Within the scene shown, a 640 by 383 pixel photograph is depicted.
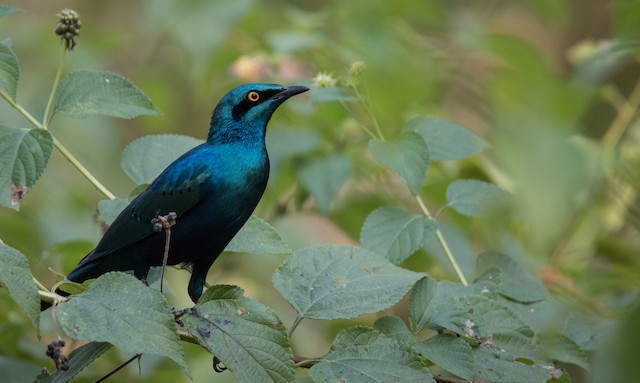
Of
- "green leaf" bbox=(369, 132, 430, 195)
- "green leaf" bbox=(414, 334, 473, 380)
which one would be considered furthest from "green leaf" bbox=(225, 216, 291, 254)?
"green leaf" bbox=(414, 334, 473, 380)

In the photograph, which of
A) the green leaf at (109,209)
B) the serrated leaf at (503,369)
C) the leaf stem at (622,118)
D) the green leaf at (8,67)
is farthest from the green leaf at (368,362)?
the leaf stem at (622,118)

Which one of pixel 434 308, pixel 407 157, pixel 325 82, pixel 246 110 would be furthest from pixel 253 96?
pixel 434 308

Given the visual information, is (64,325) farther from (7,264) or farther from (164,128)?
(164,128)

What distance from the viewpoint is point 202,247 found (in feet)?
6.82

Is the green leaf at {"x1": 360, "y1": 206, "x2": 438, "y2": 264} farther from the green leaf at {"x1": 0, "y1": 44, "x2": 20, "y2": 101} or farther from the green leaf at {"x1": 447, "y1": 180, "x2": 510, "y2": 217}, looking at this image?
the green leaf at {"x1": 0, "y1": 44, "x2": 20, "y2": 101}

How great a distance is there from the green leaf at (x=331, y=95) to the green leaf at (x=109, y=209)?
55 centimetres

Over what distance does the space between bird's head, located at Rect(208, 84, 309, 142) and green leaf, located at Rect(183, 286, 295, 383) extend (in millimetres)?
668

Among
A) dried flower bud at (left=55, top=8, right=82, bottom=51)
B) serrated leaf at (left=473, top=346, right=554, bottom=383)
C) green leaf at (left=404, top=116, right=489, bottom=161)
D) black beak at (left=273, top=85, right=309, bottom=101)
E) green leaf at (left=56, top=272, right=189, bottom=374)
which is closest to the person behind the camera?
green leaf at (left=56, top=272, right=189, bottom=374)

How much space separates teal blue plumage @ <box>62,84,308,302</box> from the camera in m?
2.04

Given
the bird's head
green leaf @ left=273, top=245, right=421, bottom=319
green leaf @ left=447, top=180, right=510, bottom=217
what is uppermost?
the bird's head

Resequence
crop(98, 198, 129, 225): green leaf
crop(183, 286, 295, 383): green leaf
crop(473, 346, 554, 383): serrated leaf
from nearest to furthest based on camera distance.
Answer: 1. crop(183, 286, 295, 383): green leaf
2. crop(473, 346, 554, 383): serrated leaf
3. crop(98, 198, 129, 225): green leaf

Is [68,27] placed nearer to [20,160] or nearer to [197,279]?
[20,160]

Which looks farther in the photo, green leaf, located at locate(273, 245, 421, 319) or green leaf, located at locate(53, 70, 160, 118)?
green leaf, located at locate(53, 70, 160, 118)

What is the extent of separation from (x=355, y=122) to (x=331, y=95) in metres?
1.02
